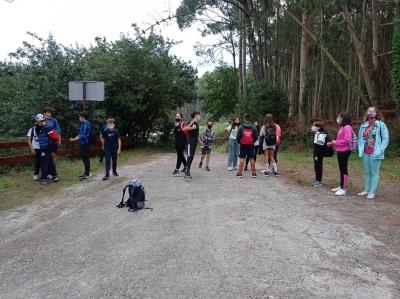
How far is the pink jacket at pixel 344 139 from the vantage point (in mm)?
9195

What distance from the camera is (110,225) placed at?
6520 millimetres

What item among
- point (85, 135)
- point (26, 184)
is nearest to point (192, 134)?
point (85, 135)

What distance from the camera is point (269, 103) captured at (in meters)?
25.5

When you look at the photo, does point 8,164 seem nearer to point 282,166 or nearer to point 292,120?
point 282,166

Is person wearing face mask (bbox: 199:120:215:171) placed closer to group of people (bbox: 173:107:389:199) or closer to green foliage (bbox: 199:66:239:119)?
group of people (bbox: 173:107:389:199)

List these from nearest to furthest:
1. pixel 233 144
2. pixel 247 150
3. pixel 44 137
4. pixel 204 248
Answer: pixel 204 248 < pixel 44 137 < pixel 247 150 < pixel 233 144

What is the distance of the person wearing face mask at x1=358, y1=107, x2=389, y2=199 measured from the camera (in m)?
8.50

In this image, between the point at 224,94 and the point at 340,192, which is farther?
the point at 224,94

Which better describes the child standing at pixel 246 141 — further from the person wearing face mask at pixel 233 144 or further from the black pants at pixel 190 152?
the person wearing face mask at pixel 233 144

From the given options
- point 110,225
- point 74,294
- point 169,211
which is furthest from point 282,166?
point 74,294

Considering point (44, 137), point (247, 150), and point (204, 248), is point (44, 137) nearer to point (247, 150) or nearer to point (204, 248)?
point (247, 150)

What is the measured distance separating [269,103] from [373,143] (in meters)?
17.1

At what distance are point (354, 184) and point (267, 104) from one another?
49.4ft

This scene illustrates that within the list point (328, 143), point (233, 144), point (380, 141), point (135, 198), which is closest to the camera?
point (135, 198)
